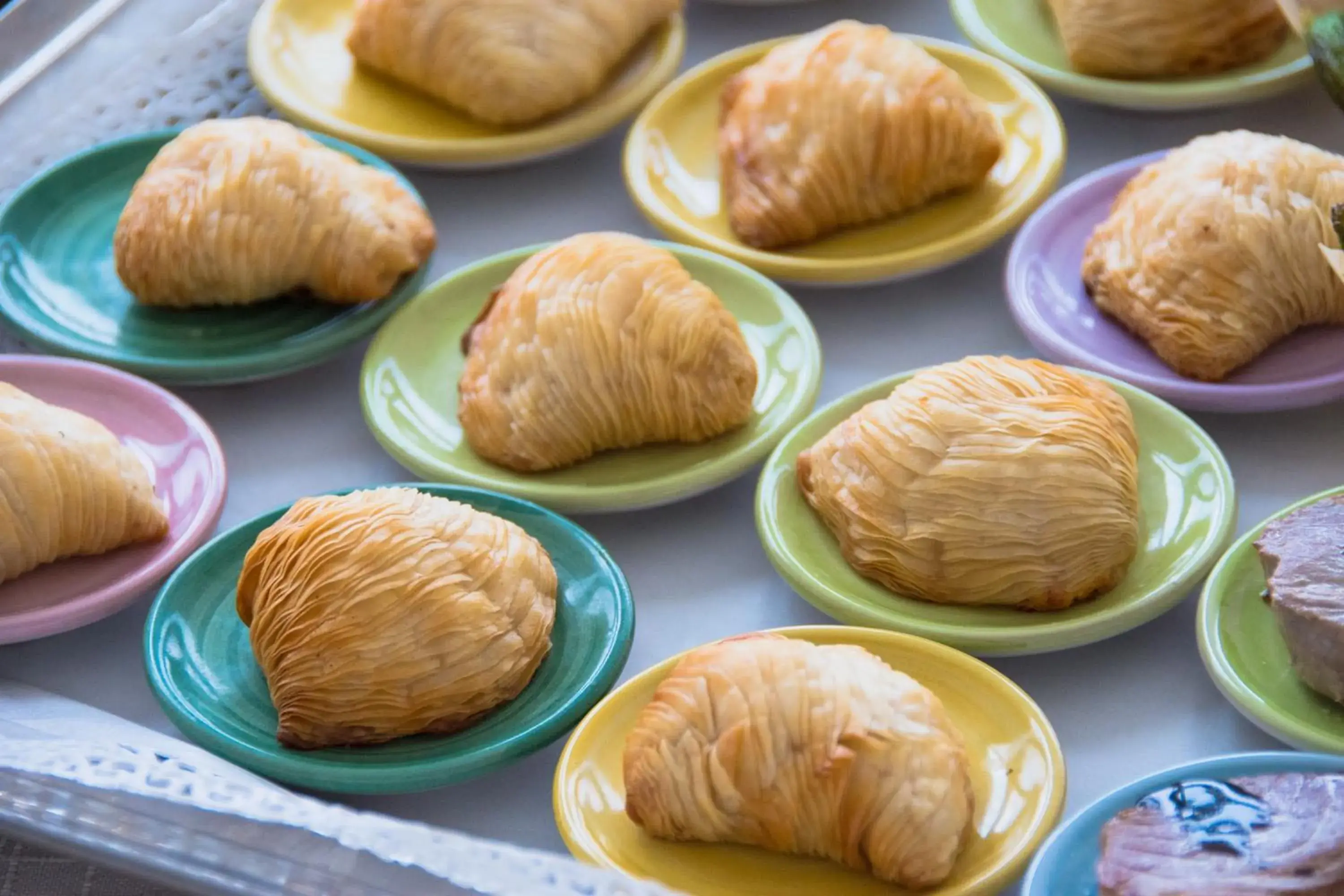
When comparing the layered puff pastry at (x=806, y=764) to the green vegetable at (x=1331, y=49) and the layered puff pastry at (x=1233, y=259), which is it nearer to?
the layered puff pastry at (x=1233, y=259)

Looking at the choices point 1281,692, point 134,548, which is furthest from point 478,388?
point 1281,692

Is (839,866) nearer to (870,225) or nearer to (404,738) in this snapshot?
(404,738)

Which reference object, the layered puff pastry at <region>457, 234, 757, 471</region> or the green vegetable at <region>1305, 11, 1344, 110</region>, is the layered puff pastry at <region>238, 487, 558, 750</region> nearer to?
the layered puff pastry at <region>457, 234, 757, 471</region>

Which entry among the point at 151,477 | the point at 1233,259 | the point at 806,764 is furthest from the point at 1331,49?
the point at 151,477

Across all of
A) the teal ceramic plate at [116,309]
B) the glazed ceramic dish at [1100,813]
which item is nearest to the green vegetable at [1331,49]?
the glazed ceramic dish at [1100,813]

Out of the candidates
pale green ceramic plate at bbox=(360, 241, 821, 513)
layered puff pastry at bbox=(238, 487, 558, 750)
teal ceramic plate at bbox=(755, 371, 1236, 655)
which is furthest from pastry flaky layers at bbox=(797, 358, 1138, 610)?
layered puff pastry at bbox=(238, 487, 558, 750)
